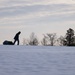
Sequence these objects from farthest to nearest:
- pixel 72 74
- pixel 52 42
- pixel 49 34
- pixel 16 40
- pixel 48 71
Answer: pixel 49 34 < pixel 52 42 < pixel 16 40 < pixel 48 71 < pixel 72 74

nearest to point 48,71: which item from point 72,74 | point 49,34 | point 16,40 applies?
point 72,74

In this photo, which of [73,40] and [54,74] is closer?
[54,74]

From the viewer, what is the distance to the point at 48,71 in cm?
980

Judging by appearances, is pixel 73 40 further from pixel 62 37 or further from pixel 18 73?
pixel 18 73

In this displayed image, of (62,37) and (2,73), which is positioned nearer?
(2,73)

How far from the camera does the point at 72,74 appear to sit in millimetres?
8977

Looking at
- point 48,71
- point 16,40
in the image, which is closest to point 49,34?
point 16,40

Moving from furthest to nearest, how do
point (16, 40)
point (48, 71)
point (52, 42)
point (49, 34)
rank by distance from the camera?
point (49, 34) < point (52, 42) < point (16, 40) < point (48, 71)

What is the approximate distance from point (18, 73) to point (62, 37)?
116 metres

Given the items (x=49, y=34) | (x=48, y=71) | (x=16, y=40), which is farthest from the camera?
(x=49, y=34)

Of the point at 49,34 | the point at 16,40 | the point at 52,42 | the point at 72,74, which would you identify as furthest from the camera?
the point at 49,34

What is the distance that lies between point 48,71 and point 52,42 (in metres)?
105

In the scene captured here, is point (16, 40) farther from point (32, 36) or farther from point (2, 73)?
point (32, 36)

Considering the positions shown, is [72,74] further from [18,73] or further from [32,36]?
[32,36]
